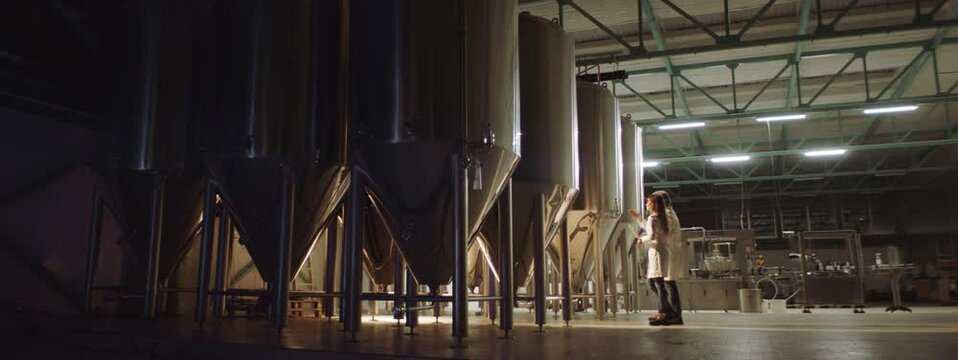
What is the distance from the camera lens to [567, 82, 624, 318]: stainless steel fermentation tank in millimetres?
7902

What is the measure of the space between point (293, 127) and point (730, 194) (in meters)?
26.1

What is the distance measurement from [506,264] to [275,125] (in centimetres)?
201

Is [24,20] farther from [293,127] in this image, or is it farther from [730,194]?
[730,194]

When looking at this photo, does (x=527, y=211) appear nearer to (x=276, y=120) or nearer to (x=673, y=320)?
(x=673, y=320)

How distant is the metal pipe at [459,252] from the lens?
12.8 feet

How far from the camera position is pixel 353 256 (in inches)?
170

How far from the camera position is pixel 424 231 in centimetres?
440

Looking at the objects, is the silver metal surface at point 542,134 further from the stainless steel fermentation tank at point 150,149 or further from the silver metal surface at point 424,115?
the stainless steel fermentation tank at point 150,149

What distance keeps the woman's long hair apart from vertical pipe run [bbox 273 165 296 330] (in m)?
3.82

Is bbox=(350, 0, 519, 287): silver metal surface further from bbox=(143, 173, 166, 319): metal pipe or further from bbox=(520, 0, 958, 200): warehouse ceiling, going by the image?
bbox=(520, 0, 958, 200): warehouse ceiling

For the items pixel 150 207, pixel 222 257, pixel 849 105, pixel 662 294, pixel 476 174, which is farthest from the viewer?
pixel 849 105

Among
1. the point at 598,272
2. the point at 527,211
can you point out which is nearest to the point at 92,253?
the point at 527,211

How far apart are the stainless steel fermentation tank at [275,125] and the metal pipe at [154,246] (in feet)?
2.81

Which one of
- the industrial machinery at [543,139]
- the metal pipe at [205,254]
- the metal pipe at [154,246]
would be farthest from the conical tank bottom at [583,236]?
the metal pipe at [154,246]
